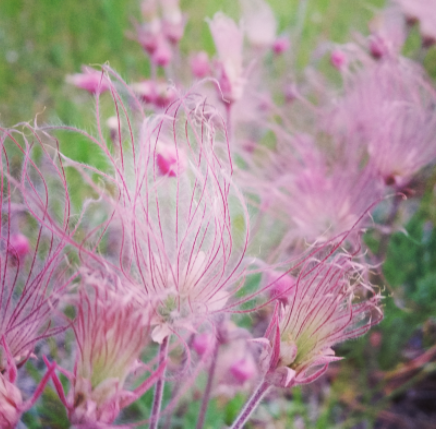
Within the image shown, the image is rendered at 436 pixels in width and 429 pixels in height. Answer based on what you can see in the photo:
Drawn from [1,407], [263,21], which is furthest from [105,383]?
[263,21]

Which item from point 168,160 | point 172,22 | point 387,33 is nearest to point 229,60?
point 168,160

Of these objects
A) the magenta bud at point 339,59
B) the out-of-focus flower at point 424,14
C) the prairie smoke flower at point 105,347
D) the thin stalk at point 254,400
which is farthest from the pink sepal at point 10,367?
the out-of-focus flower at point 424,14

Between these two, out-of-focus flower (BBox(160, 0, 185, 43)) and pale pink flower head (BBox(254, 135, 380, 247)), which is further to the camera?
out-of-focus flower (BBox(160, 0, 185, 43))

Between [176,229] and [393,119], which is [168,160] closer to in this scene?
[176,229]

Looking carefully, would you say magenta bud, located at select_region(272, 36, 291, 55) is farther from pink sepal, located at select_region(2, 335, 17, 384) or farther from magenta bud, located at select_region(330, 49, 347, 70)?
pink sepal, located at select_region(2, 335, 17, 384)

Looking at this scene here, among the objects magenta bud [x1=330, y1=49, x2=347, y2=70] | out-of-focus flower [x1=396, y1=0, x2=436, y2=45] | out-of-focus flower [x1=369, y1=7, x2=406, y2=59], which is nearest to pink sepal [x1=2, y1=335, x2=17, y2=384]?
out-of-focus flower [x1=369, y1=7, x2=406, y2=59]

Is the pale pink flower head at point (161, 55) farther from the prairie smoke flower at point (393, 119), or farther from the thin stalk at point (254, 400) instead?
the thin stalk at point (254, 400)
